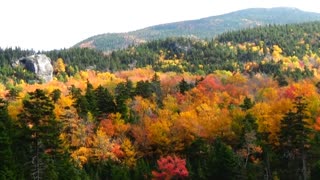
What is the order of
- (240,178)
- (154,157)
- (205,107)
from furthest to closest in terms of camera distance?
(205,107), (154,157), (240,178)

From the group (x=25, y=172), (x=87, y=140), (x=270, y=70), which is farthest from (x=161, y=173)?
(x=270, y=70)

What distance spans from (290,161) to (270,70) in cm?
12136

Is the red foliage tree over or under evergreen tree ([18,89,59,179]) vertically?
under

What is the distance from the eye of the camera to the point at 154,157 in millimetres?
78562

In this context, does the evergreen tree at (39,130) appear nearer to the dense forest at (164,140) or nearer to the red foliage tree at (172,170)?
the dense forest at (164,140)

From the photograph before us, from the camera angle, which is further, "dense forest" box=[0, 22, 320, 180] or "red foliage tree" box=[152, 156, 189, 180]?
"red foliage tree" box=[152, 156, 189, 180]

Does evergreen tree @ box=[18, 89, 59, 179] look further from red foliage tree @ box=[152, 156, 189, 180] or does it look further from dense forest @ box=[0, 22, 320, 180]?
red foliage tree @ box=[152, 156, 189, 180]

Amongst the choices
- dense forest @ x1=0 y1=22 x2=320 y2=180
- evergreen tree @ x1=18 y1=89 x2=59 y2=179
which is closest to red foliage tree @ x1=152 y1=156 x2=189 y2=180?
dense forest @ x1=0 y1=22 x2=320 y2=180

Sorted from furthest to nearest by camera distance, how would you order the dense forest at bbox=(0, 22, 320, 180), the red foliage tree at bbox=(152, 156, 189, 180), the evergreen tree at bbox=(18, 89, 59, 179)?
the red foliage tree at bbox=(152, 156, 189, 180), the dense forest at bbox=(0, 22, 320, 180), the evergreen tree at bbox=(18, 89, 59, 179)

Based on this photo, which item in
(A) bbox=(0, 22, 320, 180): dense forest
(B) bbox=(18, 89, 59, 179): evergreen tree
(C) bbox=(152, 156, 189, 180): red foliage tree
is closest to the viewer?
(B) bbox=(18, 89, 59, 179): evergreen tree

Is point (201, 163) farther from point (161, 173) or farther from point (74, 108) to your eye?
point (74, 108)

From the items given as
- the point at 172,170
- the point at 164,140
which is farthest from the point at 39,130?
the point at 164,140

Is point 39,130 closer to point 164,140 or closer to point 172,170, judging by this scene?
point 172,170

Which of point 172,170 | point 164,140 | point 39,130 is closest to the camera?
point 39,130
